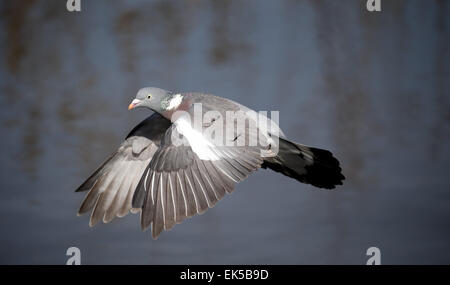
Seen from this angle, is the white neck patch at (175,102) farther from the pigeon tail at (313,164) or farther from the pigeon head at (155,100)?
the pigeon tail at (313,164)

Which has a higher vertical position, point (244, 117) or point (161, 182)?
point (244, 117)

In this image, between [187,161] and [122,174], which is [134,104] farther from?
[187,161]

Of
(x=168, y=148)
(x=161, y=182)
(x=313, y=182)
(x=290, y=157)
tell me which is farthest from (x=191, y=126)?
(x=313, y=182)

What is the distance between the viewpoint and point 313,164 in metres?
3.65

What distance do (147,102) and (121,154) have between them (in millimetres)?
522

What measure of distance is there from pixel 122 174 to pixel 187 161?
38.1 inches

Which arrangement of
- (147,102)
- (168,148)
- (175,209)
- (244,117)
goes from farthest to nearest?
(147,102), (244,117), (168,148), (175,209)

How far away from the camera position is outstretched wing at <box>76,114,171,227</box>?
371 centimetres

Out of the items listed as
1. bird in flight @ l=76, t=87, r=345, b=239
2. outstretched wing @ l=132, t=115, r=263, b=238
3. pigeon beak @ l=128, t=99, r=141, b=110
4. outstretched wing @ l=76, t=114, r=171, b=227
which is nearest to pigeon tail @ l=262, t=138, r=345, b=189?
bird in flight @ l=76, t=87, r=345, b=239

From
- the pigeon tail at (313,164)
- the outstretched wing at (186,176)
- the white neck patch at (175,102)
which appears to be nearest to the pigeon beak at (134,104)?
the white neck patch at (175,102)

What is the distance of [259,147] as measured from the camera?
3.31m

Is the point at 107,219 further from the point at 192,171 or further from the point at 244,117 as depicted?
the point at 244,117

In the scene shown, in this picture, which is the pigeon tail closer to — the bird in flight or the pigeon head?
the bird in flight

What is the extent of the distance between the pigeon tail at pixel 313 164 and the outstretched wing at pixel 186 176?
0.44 metres
